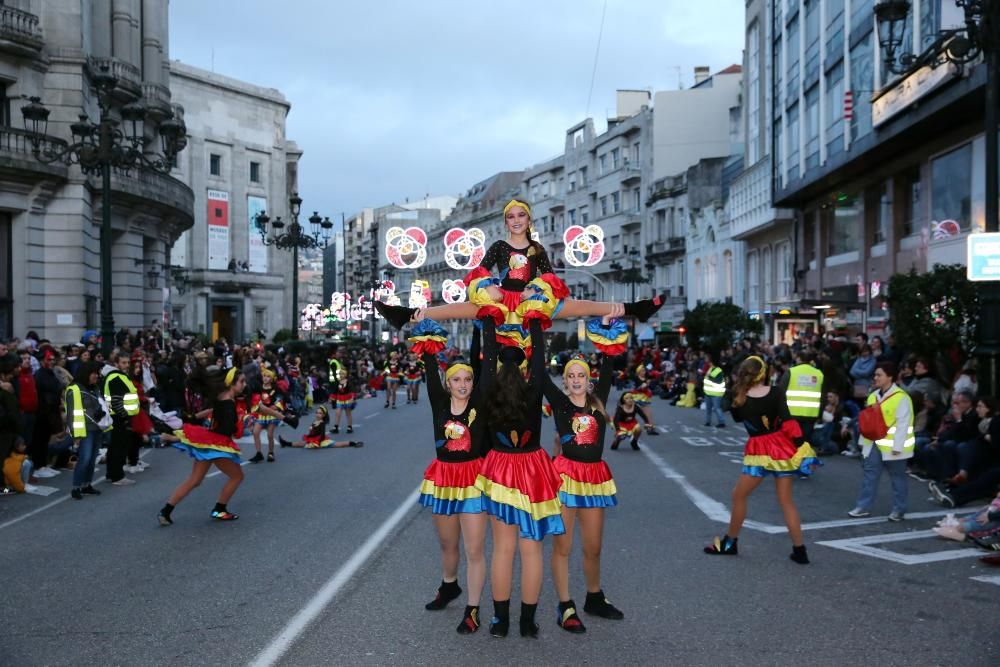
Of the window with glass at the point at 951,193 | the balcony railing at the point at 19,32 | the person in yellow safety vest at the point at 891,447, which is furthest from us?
the balcony railing at the point at 19,32

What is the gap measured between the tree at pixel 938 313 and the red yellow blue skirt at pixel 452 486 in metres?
10.5

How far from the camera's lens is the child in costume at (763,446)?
766cm

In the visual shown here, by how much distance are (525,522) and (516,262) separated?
2144 millimetres

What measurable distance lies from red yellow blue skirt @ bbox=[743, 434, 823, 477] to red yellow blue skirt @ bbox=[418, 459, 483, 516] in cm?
284

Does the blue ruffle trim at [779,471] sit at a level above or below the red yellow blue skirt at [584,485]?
below

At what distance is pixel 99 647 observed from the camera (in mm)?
5414

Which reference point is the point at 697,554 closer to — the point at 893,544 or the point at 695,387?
the point at 893,544

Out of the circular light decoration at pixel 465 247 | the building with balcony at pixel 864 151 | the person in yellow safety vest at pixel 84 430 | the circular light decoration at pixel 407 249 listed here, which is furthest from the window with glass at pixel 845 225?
the person in yellow safety vest at pixel 84 430

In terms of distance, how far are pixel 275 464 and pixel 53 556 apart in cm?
687

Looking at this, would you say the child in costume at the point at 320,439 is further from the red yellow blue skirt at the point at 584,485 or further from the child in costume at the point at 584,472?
the red yellow blue skirt at the point at 584,485

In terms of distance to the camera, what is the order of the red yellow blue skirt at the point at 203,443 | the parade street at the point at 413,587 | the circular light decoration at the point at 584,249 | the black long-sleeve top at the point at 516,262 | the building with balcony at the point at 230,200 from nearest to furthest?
the parade street at the point at 413,587 < the black long-sleeve top at the point at 516,262 < the red yellow blue skirt at the point at 203,443 < the circular light decoration at the point at 584,249 < the building with balcony at the point at 230,200

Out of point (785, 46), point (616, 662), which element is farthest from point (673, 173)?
point (616, 662)

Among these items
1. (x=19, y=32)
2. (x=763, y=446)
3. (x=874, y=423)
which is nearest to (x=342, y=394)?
(x=874, y=423)

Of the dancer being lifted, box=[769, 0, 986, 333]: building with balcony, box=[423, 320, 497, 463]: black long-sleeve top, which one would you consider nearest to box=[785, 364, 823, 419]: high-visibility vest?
box=[769, 0, 986, 333]: building with balcony
